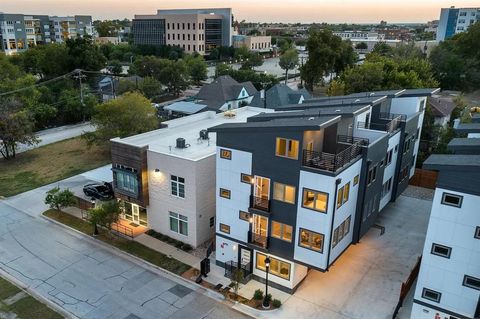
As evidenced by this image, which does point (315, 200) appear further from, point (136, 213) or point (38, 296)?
point (38, 296)

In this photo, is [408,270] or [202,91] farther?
[202,91]

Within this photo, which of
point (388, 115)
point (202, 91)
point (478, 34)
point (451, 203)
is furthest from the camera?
point (478, 34)

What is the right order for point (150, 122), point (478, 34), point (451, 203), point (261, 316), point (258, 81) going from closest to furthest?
point (451, 203) → point (261, 316) → point (150, 122) → point (258, 81) → point (478, 34)

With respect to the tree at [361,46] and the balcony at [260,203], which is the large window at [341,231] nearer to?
the balcony at [260,203]

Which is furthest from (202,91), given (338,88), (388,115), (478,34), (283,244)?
(478,34)

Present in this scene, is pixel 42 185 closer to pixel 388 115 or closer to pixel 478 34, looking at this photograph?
pixel 388 115

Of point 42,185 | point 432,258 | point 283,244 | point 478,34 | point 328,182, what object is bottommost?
point 42,185

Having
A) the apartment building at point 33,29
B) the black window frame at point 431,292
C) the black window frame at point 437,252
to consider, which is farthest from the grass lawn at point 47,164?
the apartment building at point 33,29
